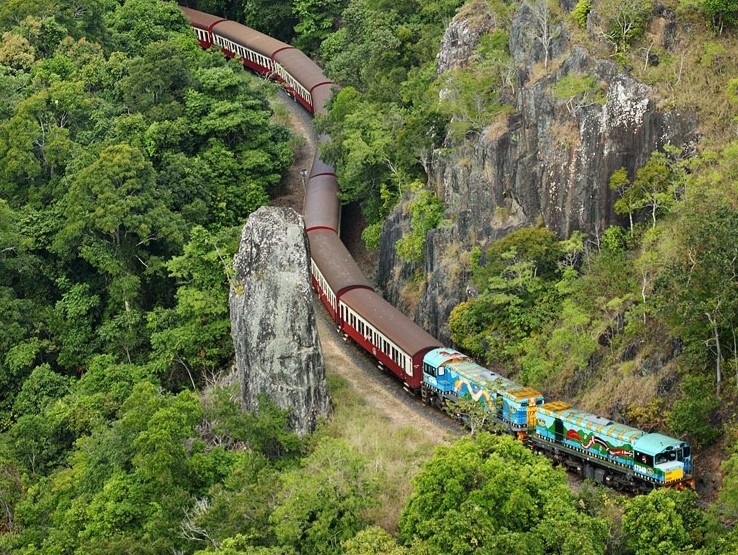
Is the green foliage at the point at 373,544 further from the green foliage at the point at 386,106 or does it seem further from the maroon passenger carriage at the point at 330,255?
the green foliage at the point at 386,106

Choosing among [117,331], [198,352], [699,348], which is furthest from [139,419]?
[699,348]

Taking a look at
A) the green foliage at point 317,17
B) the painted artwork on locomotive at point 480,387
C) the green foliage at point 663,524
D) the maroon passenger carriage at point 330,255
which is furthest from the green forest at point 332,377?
the green foliage at point 317,17

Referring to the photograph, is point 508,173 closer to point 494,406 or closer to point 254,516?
point 494,406

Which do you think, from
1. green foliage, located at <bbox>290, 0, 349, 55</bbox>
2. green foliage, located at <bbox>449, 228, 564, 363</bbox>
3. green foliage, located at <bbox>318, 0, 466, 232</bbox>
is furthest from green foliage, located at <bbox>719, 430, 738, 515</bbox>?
green foliage, located at <bbox>290, 0, 349, 55</bbox>

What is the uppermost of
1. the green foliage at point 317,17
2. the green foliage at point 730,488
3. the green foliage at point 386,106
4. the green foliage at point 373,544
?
the green foliage at point 317,17

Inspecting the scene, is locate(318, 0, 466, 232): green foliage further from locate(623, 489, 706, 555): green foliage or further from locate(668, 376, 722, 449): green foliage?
locate(623, 489, 706, 555): green foliage

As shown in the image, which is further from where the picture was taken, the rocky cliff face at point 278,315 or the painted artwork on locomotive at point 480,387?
the rocky cliff face at point 278,315
